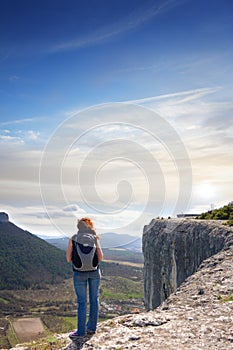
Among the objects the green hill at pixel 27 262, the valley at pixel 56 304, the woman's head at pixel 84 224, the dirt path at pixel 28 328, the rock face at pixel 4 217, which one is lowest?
the dirt path at pixel 28 328

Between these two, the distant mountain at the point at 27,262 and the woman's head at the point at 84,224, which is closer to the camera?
the woman's head at the point at 84,224

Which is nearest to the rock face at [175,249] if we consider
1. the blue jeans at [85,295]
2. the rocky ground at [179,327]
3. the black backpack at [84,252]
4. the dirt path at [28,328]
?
the rocky ground at [179,327]

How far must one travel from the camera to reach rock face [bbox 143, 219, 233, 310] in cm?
1748

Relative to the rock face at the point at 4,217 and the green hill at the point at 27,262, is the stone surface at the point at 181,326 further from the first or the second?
the rock face at the point at 4,217

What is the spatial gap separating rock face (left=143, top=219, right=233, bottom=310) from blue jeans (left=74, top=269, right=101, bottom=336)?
27.7ft

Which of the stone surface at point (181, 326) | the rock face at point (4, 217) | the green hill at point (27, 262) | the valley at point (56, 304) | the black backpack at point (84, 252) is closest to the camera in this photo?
the stone surface at point (181, 326)

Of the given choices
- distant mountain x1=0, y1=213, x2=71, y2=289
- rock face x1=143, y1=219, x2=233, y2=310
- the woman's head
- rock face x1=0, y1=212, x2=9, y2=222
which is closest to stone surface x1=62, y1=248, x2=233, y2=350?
the woman's head

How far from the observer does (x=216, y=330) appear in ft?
25.1

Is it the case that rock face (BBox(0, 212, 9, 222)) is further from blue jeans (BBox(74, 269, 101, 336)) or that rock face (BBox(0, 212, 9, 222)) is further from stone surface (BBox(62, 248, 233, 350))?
blue jeans (BBox(74, 269, 101, 336))

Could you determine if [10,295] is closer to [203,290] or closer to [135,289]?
[135,289]

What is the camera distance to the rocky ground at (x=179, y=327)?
23.6ft

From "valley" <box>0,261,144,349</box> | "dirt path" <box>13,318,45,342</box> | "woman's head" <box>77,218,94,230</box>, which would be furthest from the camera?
"valley" <box>0,261,144,349</box>

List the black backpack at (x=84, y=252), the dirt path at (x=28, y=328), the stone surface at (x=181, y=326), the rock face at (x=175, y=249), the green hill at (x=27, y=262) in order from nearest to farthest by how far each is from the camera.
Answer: the stone surface at (x=181, y=326) → the black backpack at (x=84, y=252) → the rock face at (x=175, y=249) → the dirt path at (x=28, y=328) → the green hill at (x=27, y=262)

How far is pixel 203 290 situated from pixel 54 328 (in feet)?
248
